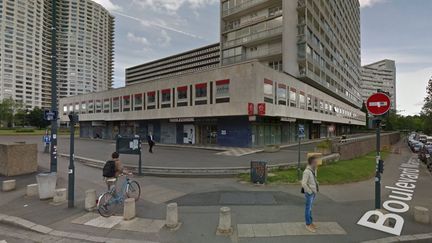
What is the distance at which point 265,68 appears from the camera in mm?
23703

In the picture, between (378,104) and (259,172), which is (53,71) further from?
(378,104)

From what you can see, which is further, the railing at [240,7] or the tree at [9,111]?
the tree at [9,111]

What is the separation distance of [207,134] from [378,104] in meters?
21.5

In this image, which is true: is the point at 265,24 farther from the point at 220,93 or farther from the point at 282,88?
the point at 220,93

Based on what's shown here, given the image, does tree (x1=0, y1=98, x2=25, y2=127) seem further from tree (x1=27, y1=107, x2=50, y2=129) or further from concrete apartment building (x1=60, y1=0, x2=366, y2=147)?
concrete apartment building (x1=60, y1=0, x2=366, y2=147)

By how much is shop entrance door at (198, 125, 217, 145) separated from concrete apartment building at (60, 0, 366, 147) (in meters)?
0.12

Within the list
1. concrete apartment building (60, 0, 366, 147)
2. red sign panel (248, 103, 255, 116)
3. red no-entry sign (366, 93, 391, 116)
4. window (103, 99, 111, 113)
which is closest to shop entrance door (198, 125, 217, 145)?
concrete apartment building (60, 0, 366, 147)

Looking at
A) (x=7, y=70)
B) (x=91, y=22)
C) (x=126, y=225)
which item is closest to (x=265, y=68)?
(x=126, y=225)

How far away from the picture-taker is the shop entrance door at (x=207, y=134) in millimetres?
26531

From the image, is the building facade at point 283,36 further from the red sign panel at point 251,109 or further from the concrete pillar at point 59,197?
the concrete pillar at point 59,197

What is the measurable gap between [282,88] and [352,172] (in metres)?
16.1

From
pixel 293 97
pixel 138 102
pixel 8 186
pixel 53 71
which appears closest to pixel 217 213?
pixel 8 186

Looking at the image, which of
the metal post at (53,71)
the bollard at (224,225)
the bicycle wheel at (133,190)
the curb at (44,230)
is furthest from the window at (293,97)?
the curb at (44,230)

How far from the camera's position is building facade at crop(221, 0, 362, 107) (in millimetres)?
32594
